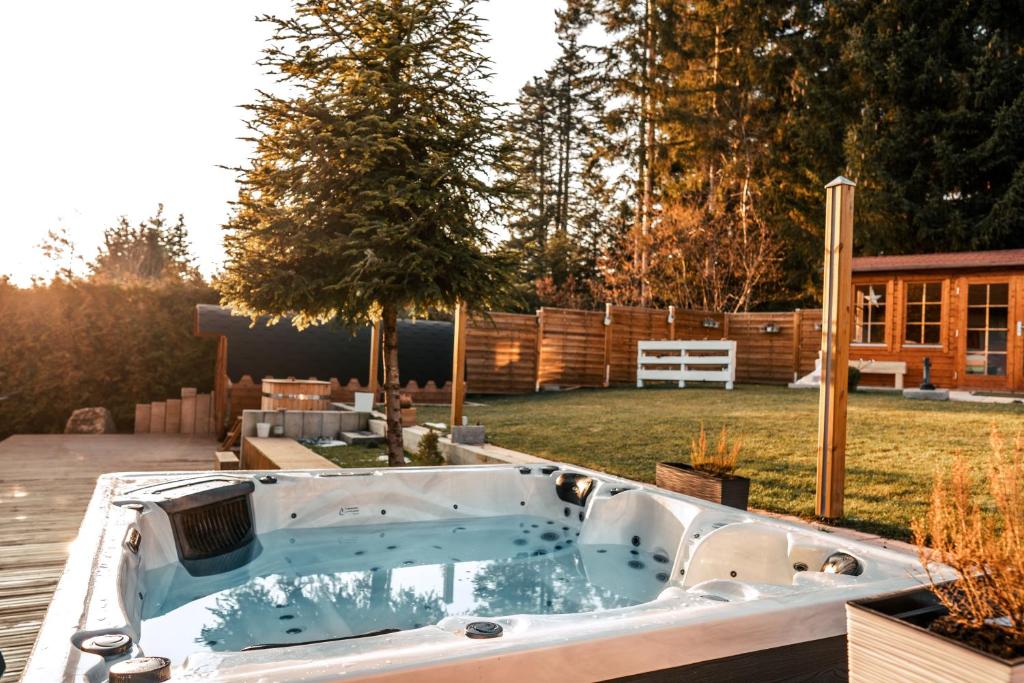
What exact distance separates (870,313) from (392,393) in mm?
10833

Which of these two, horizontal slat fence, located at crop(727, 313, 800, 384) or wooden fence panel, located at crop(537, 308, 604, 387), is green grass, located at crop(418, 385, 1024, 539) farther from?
horizontal slat fence, located at crop(727, 313, 800, 384)

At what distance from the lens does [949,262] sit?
12094 millimetres

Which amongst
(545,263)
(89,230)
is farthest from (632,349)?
(89,230)

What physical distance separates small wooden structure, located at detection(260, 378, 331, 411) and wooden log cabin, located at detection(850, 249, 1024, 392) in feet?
33.7

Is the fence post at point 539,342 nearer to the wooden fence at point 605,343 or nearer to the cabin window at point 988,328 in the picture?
the wooden fence at point 605,343

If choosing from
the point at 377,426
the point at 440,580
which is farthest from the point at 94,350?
the point at 440,580

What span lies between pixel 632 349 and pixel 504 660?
13.0 metres

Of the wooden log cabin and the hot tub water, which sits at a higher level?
the wooden log cabin

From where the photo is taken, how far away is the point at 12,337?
31.1 ft

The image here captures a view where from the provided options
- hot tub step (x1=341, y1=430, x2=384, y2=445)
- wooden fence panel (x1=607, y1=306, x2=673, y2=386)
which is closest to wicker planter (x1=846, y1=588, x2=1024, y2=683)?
hot tub step (x1=341, y1=430, x2=384, y2=445)

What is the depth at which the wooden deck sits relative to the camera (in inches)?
120

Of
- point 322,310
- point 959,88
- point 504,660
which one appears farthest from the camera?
point 959,88

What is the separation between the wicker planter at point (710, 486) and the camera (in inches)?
148

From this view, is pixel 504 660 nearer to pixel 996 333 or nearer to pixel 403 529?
pixel 403 529
